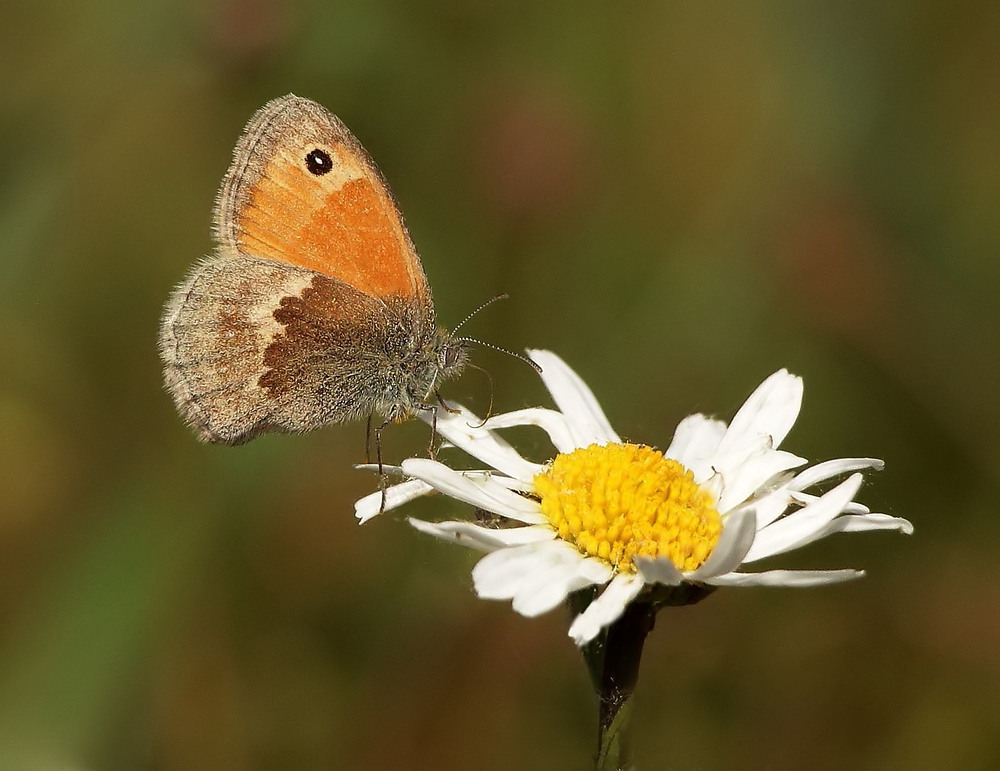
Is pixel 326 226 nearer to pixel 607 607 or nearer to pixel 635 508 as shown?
pixel 635 508

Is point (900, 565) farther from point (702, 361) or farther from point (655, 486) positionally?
point (655, 486)

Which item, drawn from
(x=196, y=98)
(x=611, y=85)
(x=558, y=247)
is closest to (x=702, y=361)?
(x=558, y=247)

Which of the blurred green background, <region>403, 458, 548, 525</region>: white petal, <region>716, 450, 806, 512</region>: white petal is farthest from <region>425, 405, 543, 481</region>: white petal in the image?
the blurred green background

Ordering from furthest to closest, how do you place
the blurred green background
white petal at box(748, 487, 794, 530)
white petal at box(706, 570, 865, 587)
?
the blurred green background < white petal at box(748, 487, 794, 530) < white petal at box(706, 570, 865, 587)

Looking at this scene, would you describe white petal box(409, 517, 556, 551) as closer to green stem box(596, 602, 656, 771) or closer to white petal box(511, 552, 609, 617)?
white petal box(511, 552, 609, 617)

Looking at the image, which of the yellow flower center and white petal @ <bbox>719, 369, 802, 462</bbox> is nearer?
the yellow flower center

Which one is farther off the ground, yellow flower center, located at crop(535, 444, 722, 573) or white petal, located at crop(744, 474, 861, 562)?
white petal, located at crop(744, 474, 861, 562)

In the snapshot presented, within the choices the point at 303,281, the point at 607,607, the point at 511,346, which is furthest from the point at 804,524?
the point at 511,346

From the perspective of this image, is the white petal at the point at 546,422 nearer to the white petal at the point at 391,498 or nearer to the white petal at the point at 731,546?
the white petal at the point at 391,498
